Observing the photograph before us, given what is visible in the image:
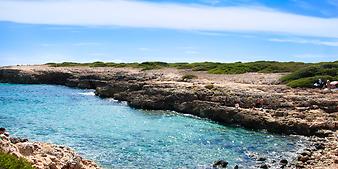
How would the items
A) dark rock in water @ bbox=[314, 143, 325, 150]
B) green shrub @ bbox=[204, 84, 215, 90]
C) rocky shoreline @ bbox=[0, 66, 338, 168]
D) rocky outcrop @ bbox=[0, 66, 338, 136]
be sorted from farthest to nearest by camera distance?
green shrub @ bbox=[204, 84, 215, 90], rocky outcrop @ bbox=[0, 66, 338, 136], rocky shoreline @ bbox=[0, 66, 338, 168], dark rock in water @ bbox=[314, 143, 325, 150]

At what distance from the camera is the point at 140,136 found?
38344 mm

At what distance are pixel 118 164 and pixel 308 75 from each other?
4208cm

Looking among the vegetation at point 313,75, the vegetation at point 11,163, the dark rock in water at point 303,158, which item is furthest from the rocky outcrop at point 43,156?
the vegetation at point 313,75

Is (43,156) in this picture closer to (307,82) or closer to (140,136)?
(140,136)

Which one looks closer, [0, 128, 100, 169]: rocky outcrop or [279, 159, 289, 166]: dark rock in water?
[0, 128, 100, 169]: rocky outcrop

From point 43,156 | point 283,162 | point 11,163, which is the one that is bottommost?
point 283,162

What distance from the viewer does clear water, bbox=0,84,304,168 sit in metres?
30.3

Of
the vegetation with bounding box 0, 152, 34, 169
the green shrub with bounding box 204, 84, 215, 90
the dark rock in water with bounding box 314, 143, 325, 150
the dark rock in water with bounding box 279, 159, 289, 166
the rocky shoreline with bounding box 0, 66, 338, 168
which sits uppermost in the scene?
the green shrub with bounding box 204, 84, 215, 90

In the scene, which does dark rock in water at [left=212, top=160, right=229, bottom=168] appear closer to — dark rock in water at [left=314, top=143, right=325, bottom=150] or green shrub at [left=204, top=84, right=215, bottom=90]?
dark rock in water at [left=314, top=143, right=325, bottom=150]

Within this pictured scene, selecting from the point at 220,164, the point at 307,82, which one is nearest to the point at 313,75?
the point at 307,82

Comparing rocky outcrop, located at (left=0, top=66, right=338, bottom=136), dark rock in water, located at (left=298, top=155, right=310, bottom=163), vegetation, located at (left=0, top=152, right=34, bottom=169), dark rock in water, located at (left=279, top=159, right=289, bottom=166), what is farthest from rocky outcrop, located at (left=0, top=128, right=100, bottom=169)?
rocky outcrop, located at (left=0, top=66, right=338, bottom=136)

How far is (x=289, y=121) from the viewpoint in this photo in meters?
41.2

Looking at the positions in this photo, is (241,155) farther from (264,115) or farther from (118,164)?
(264,115)

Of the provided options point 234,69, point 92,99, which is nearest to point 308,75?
point 234,69
